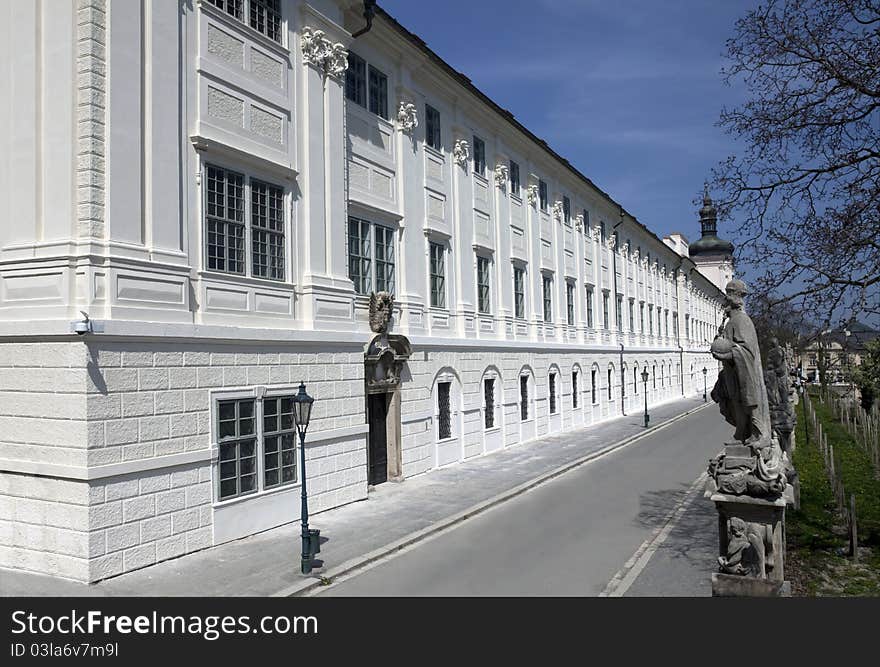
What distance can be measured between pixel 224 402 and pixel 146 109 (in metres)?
5.20

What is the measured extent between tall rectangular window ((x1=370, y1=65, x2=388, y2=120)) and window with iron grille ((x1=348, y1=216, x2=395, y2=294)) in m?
3.22

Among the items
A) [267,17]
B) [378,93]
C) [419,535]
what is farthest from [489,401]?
[267,17]

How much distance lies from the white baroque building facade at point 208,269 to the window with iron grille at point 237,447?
0.05m

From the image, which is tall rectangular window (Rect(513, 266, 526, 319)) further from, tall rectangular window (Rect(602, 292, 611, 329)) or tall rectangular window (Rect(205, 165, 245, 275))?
tall rectangular window (Rect(205, 165, 245, 275))

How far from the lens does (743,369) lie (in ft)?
27.1

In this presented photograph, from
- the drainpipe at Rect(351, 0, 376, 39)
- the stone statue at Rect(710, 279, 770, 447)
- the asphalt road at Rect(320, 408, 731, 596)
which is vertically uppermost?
the drainpipe at Rect(351, 0, 376, 39)

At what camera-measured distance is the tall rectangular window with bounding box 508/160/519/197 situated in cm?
2898

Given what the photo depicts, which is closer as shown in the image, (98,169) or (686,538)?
(98,169)

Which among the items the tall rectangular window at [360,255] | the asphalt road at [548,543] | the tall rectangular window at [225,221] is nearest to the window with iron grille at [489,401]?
the asphalt road at [548,543]

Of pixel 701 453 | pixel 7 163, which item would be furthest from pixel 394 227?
pixel 701 453

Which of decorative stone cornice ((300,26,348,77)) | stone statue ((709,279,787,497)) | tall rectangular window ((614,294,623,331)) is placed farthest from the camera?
tall rectangular window ((614,294,623,331))

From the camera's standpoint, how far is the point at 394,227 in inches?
789

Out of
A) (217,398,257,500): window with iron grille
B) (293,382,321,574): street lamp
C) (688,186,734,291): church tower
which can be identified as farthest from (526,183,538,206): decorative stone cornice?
(688,186,734,291): church tower

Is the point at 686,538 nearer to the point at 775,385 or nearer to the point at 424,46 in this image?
the point at 775,385
